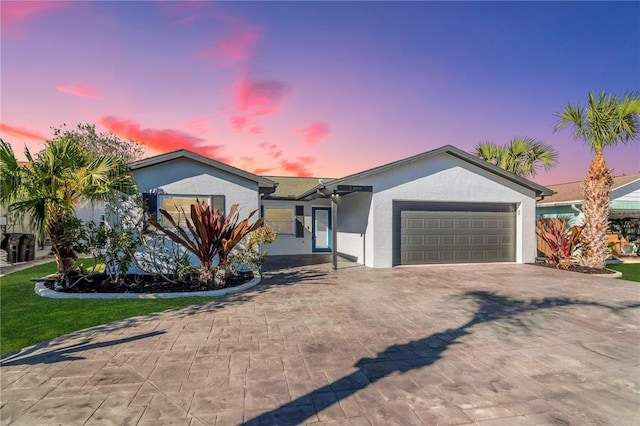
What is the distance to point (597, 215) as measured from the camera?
1136 cm

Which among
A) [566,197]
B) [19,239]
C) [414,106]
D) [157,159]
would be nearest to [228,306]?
[157,159]

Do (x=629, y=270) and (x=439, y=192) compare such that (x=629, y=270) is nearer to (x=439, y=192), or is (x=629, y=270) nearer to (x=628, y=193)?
(x=439, y=192)

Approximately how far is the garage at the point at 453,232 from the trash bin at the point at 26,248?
50.3 feet

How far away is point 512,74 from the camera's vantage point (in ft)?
41.3

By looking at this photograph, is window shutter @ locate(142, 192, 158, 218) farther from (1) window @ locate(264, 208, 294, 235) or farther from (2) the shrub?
(1) window @ locate(264, 208, 294, 235)

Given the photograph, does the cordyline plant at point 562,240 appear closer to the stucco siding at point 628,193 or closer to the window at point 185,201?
the stucco siding at point 628,193

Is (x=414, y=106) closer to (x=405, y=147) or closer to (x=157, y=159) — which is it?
(x=405, y=147)

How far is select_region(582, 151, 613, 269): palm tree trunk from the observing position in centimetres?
1125

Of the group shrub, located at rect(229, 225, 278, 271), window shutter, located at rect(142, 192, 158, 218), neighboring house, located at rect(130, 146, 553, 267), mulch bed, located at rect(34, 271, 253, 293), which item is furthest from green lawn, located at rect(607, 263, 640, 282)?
window shutter, located at rect(142, 192, 158, 218)

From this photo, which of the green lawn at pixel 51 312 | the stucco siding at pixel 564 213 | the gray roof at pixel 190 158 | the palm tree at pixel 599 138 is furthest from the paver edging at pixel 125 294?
the stucco siding at pixel 564 213

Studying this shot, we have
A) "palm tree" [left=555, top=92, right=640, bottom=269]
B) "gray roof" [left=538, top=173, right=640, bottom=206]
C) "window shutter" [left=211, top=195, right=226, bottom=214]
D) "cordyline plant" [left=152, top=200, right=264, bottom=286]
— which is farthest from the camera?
"gray roof" [left=538, top=173, right=640, bottom=206]

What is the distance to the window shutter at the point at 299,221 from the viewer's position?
16.6m

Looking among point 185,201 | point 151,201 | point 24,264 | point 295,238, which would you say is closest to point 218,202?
point 185,201

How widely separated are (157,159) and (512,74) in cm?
1353
